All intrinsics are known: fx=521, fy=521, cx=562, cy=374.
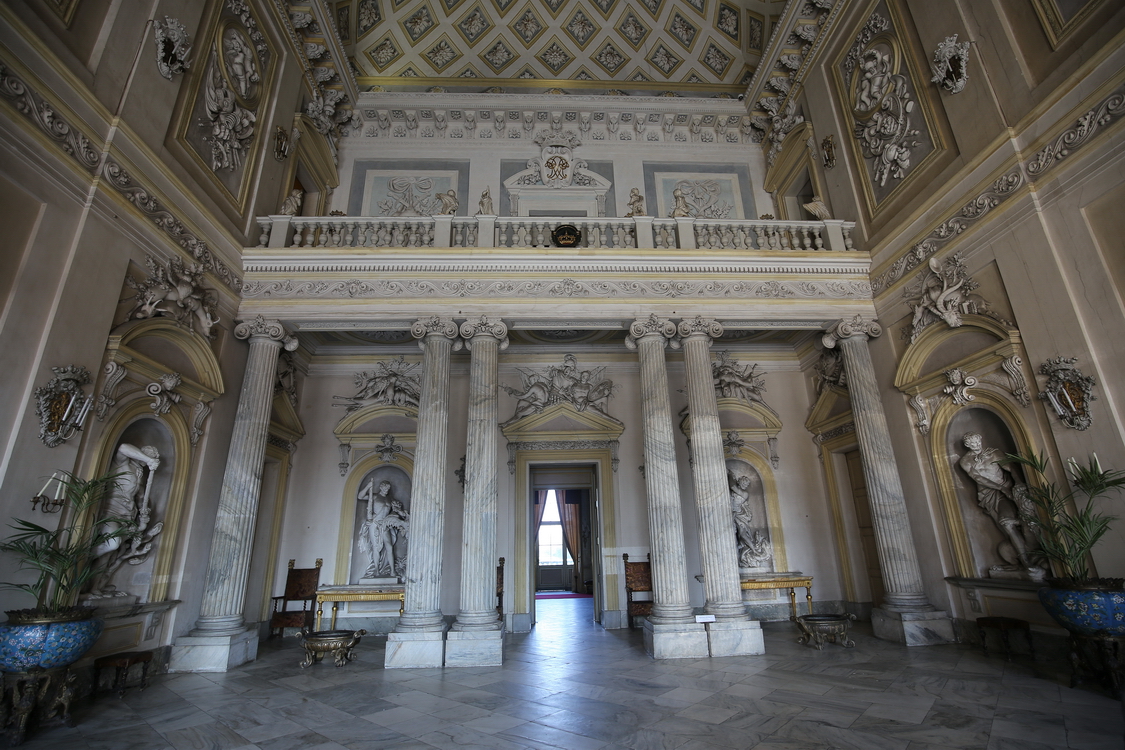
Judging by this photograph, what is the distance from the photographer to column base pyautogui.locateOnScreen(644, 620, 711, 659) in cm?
613

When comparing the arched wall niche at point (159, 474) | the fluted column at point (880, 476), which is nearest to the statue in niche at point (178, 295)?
the arched wall niche at point (159, 474)

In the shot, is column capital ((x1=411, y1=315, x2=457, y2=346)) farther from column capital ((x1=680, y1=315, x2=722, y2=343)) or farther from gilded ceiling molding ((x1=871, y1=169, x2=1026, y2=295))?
gilded ceiling molding ((x1=871, y1=169, x2=1026, y2=295))

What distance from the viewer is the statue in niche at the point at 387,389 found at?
9570 millimetres

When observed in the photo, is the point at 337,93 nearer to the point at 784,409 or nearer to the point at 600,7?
the point at 600,7

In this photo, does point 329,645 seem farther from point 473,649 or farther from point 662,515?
point 662,515

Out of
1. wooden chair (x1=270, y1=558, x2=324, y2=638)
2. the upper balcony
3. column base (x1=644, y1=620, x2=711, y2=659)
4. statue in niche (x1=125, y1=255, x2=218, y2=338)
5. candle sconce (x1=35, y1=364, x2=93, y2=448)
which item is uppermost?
the upper balcony

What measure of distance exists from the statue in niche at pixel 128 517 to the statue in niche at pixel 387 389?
397 cm

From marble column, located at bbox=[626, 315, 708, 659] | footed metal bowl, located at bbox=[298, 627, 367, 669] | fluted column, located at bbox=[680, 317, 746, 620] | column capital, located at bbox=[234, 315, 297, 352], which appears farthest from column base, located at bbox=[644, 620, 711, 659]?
column capital, located at bbox=[234, 315, 297, 352]

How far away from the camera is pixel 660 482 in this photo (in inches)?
274

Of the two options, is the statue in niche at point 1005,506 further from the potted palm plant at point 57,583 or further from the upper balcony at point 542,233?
the potted palm plant at point 57,583

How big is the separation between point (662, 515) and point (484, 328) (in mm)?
3528

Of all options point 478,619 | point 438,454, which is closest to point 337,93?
point 438,454

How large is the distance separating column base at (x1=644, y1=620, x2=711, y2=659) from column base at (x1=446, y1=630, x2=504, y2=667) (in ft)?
6.01

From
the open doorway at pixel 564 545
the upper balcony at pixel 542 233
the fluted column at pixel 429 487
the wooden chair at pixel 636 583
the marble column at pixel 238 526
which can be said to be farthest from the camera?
the open doorway at pixel 564 545
